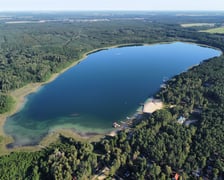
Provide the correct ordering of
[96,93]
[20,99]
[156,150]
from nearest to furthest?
[156,150] → [20,99] → [96,93]

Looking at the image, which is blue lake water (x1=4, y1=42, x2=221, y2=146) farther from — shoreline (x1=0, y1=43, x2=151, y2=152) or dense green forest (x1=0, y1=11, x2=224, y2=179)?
dense green forest (x1=0, y1=11, x2=224, y2=179)

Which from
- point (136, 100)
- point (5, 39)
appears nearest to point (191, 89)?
point (136, 100)

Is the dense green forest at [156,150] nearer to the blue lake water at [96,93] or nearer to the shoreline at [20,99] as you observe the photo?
the shoreline at [20,99]

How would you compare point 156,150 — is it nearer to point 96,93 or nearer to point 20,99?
point 96,93

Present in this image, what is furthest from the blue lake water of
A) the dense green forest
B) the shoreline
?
the dense green forest

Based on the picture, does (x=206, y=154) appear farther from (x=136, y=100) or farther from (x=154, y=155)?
(x=136, y=100)

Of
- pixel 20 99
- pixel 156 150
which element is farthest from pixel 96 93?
pixel 156 150

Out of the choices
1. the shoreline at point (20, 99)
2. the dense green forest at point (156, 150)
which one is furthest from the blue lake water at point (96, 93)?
the dense green forest at point (156, 150)

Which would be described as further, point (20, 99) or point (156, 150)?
point (20, 99)

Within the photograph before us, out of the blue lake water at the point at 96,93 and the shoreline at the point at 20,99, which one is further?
the blue lake water at the point at 96,93
